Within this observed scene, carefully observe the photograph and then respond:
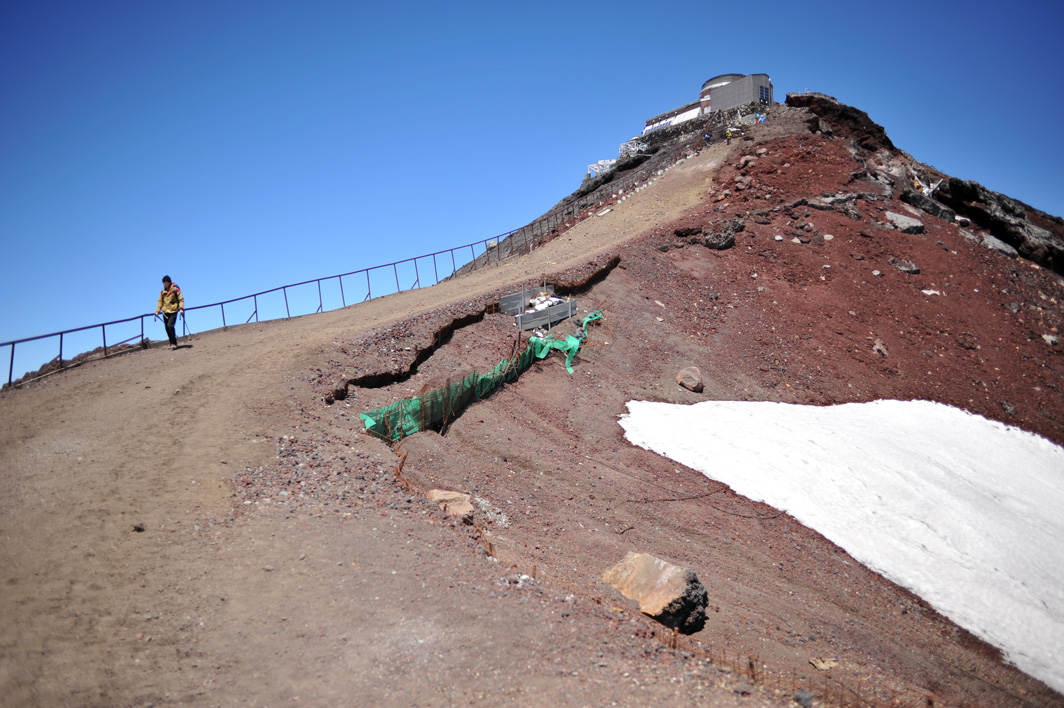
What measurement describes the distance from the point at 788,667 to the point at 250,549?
293 inches

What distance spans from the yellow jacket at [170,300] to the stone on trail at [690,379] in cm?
1421

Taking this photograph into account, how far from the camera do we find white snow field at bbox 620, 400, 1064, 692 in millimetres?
12203

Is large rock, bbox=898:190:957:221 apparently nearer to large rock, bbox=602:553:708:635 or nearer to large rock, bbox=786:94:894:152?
large rock, bbox=786:94:894:152

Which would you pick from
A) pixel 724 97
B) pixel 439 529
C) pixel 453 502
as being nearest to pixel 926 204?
pixel 724 97

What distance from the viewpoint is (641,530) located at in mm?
11930

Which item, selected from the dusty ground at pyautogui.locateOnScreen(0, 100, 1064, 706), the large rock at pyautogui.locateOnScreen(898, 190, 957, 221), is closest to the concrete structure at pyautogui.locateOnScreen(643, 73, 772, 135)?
the large rock at pyautogui.locateOnScreen(898, 190, 957, 221)

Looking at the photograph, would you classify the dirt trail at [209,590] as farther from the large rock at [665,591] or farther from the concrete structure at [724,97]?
the concrete structure at [724,97]

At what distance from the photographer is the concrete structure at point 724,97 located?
4269 centimetres

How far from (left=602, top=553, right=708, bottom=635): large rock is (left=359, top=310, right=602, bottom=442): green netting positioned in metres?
5.28

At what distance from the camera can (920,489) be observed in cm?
1525

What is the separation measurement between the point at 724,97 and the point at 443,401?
39.6 meters

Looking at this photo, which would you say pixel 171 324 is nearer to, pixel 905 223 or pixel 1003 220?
pixel 905 223

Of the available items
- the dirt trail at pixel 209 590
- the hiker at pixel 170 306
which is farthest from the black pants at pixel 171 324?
the dirt trail at pixel 209 590

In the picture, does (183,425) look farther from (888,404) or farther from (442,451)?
(888,404)
